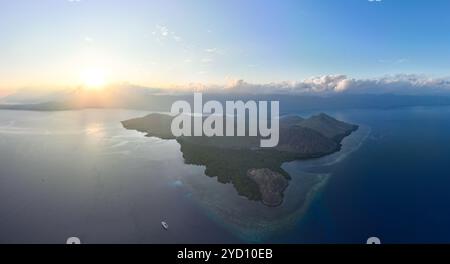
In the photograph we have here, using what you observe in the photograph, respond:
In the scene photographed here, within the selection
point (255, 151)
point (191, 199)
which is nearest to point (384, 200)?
point (191, 199)

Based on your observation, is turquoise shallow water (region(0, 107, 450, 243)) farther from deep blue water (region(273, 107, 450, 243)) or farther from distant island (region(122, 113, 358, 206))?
distant island (region(122, 113, 358, 206))

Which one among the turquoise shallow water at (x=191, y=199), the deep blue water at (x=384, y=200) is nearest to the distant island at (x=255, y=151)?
the turquoise shallow water at (x=191, y=199)

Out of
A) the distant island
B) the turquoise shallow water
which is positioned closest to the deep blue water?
the turquoise shallow water

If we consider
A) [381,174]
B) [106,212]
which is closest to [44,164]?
[106,212]

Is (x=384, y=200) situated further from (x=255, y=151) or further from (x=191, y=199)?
(x=255, y=151)

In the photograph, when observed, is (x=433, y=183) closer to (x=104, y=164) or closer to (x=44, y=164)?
(x=104, y=164)
